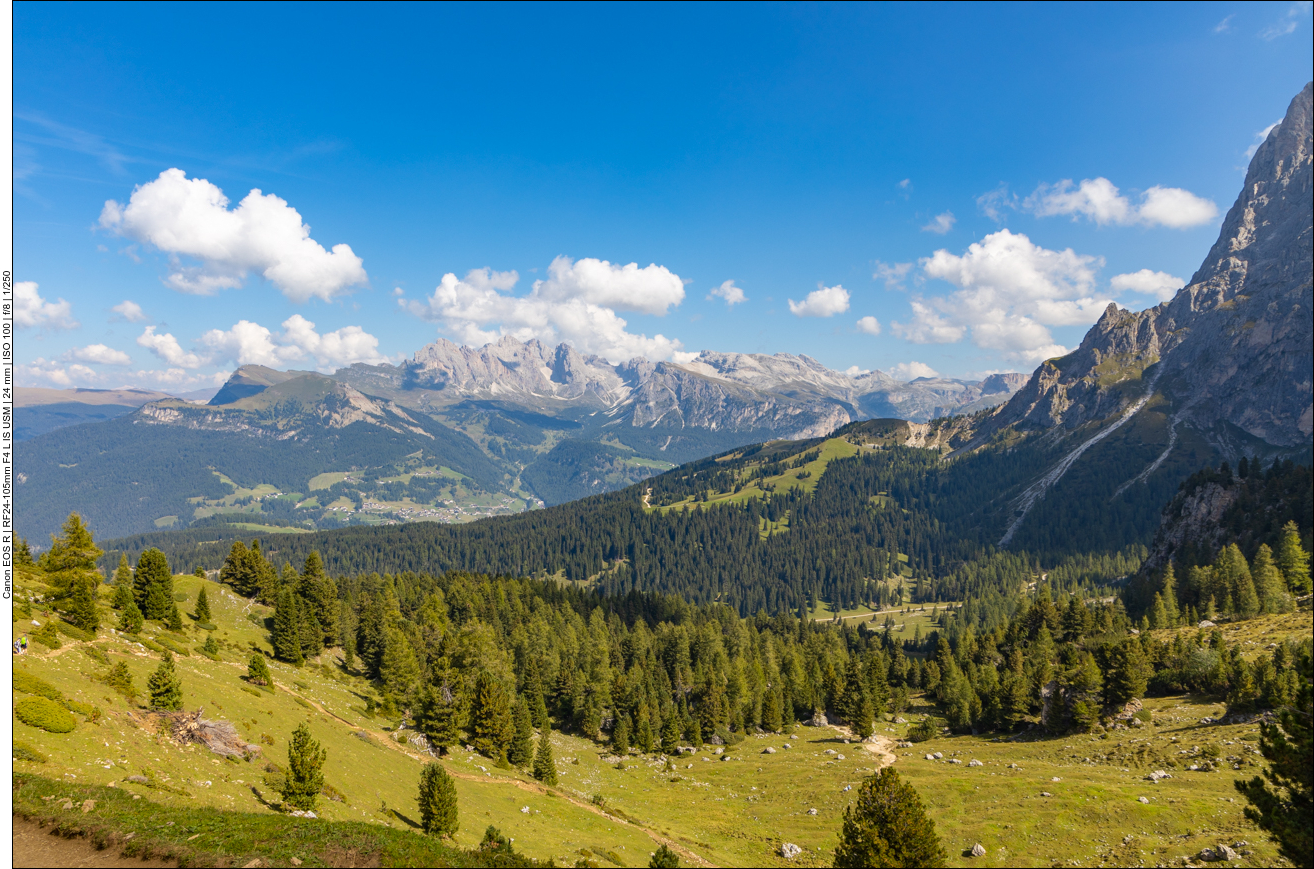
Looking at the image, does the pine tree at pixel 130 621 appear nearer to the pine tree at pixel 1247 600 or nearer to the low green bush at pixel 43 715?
the low green bush at pixel 43 715

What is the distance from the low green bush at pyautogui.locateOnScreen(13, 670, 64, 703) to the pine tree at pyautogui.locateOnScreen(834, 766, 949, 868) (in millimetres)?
49074

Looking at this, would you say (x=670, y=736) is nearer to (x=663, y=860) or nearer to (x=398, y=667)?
(x=398, y=667)

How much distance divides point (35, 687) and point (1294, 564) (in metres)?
185

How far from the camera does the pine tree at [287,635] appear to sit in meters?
Answer: 83.1

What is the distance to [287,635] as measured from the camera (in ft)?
274

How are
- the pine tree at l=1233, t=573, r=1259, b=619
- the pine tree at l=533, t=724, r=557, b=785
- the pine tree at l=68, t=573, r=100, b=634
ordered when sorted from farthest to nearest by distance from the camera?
1. the pine tree at l=1233, t=573, r=1259, b=619
2. the pine tree at l=533, t=724, r=557, b=785
3. the pine tree at l=68, t=573, r=100, b=634

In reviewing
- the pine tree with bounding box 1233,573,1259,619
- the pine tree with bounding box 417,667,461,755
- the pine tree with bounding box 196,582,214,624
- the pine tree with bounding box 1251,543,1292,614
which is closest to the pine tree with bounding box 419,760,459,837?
the pine tree with bounding box 417,667,461,755

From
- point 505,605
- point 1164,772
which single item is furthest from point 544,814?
point 505,605

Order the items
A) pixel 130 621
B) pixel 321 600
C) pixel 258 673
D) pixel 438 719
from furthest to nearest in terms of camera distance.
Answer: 1. pixel 321 600
2. pixel 438 719
3. pixel 258 673
4. pixel 130 621

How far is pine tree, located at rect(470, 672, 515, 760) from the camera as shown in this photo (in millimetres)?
75562

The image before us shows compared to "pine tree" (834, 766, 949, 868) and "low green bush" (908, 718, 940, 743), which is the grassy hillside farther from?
"pine tree" (834, 766, 949, 868)

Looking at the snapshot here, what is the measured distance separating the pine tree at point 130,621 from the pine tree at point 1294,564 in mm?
187360

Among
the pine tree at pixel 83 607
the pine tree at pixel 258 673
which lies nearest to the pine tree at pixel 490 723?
the pine tree at pixel 258 673

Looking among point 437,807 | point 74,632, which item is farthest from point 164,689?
point 437,807
